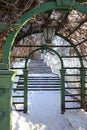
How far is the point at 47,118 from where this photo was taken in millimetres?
10508

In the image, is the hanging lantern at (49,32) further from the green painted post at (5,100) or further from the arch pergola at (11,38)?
the green painted post at (5,100)

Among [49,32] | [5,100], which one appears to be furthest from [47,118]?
[5,100]

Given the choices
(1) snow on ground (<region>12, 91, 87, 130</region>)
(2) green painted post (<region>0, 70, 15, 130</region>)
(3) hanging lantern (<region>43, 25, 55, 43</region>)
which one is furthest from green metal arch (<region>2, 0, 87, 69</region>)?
(1) snow on ground (<region>12, 91, 87, 130</region>)

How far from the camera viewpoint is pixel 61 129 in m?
9.30

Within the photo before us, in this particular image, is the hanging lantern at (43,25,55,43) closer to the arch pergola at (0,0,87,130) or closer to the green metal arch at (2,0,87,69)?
the arch pergola at (0,0,87,130)

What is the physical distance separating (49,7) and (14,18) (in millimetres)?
660

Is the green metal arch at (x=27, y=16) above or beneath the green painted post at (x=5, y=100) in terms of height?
above

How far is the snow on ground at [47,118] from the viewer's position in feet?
30.9

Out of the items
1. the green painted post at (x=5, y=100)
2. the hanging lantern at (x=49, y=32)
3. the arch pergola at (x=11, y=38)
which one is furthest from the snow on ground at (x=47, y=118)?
the arch pergola at (x=11, y=38)

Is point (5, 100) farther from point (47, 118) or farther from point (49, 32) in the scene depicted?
point (47, 118)

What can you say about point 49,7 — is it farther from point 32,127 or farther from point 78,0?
point 32,127

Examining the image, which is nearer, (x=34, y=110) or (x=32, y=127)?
(x=32, y=127)

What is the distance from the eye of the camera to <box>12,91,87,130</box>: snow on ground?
9406 millimetres

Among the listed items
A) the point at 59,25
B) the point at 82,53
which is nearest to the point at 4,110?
the point at 59,25
